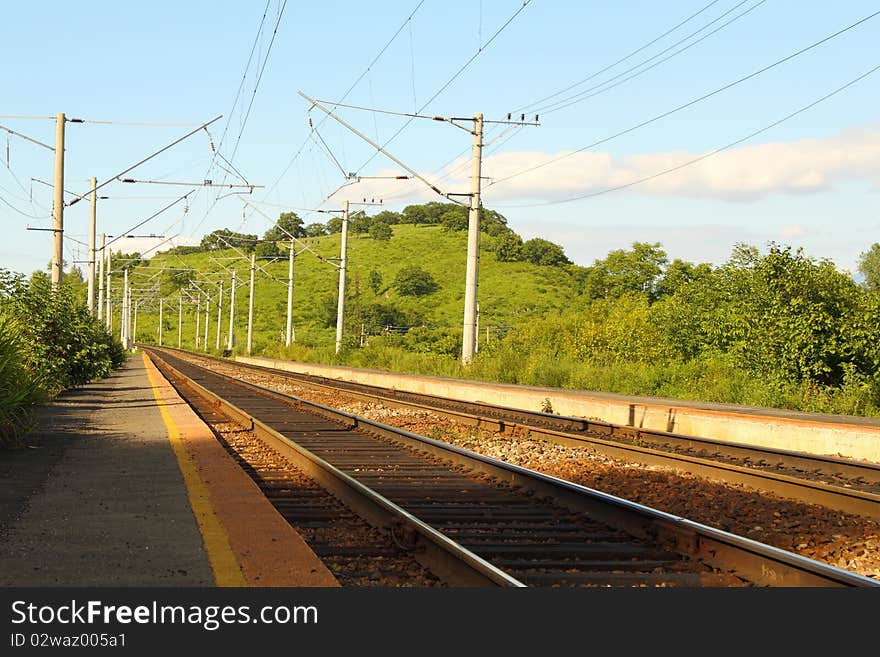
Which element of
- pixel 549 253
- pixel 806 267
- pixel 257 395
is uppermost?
pixel 549 253

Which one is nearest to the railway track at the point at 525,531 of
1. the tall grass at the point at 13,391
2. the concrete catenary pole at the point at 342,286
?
the tall grass at the point at 13,391

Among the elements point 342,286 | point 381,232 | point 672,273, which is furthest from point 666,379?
point 381,232

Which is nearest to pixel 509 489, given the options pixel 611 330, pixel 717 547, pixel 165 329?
pixel 717 547

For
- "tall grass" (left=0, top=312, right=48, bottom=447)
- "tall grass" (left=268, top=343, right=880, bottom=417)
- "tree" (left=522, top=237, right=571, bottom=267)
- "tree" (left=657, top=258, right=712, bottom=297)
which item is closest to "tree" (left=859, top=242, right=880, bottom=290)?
"tree" (left=657, top=258, right=712, bottom=297)

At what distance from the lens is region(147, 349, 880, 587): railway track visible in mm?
7391

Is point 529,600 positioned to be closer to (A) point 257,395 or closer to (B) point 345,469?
(B) point 345,469

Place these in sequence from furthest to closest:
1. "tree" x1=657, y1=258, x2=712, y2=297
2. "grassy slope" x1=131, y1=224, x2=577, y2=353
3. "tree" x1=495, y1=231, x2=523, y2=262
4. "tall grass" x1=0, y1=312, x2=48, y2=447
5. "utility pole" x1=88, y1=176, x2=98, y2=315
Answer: "tree" x1=495, y1=231, x2=523, y2=262
"grassy slope" x1=131, y1=224, x2=577, y2=353
"tree" x1=657, y1=258, x2=712, y2=297
"utility pole" x1=88, y1=176, x2=98, y2=315
"tall grass" x1=0, y1=312, x2=48, y2=447

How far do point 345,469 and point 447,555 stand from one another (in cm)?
642

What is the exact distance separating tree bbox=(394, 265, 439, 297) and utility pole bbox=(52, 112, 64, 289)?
119374 mm

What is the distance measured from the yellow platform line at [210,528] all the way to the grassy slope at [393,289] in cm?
9725

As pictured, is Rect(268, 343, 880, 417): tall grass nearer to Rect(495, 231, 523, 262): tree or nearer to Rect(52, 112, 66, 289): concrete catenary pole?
Rect(52, 112, 66, 289): concrete catenary pole

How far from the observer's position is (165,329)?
19562cm

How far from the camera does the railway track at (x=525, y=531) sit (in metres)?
7.39

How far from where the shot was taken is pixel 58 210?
26.9 metres
